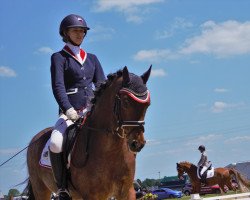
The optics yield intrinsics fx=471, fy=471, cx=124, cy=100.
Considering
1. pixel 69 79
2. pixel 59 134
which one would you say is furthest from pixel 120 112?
pixel 69 79

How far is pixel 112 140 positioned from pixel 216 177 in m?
21.5

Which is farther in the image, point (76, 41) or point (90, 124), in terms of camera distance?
point (76, 41)

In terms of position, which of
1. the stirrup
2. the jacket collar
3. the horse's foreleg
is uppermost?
the jacket collar

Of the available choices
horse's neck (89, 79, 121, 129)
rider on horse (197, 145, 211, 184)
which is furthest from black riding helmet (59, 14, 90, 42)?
rider on horse (197, 145, 211, 184)

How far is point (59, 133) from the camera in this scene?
657 cm

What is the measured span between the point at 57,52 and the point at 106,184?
2.24 m

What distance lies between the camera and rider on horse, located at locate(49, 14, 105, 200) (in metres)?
6.47

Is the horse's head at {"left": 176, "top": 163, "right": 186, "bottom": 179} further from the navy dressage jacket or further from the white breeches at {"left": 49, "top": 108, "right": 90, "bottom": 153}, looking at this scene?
the white breeches at {"left": 49, "top": 108, "right": 90, "bottom": 153}

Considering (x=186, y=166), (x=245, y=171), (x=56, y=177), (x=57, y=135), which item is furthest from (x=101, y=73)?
(x=245, y=171)

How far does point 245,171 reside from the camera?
56031 millimetres

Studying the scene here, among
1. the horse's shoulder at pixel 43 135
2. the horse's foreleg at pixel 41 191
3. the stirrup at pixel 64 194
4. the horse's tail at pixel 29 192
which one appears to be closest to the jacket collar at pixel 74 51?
the horse's shoulder at pixel 43 135

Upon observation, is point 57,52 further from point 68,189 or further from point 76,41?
point 68,189

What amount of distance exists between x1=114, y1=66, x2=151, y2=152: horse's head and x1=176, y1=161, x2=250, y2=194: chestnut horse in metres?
20.3

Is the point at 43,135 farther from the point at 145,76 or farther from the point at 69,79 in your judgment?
the point at 145,76
